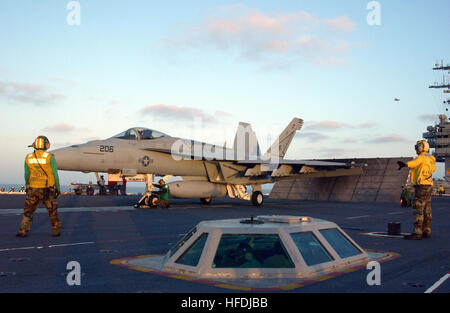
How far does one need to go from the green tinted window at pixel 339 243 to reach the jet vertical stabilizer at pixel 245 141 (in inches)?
938

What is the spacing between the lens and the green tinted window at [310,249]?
643 centimetres

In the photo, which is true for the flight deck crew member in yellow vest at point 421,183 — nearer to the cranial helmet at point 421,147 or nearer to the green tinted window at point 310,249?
the cranial helmet at point 421,147

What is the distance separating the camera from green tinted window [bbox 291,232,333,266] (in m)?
6.43

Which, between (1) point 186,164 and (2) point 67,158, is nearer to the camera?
(2) point 67,158

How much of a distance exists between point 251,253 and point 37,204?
21.6 ft

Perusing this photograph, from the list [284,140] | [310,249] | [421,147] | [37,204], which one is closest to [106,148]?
[37,204]

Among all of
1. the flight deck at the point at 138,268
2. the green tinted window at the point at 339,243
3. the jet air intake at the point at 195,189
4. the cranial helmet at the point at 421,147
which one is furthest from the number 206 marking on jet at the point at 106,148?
the green tinted window at the point at 339,243

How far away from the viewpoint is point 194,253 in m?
6.54

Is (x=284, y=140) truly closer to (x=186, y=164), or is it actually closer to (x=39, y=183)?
(x=186, y=164)

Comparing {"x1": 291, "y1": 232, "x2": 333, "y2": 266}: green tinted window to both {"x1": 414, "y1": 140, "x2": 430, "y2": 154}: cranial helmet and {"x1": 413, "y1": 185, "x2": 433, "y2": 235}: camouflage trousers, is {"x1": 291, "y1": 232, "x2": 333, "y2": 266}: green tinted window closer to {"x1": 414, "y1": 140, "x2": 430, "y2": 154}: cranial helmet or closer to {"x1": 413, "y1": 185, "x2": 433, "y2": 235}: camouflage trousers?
{"x1": 413, "y1": 185, "x2": 433, "y2": 235}: camouflage trousers

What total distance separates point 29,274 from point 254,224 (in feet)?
11.2

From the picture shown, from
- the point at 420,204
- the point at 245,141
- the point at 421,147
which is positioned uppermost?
the point at 245,141
